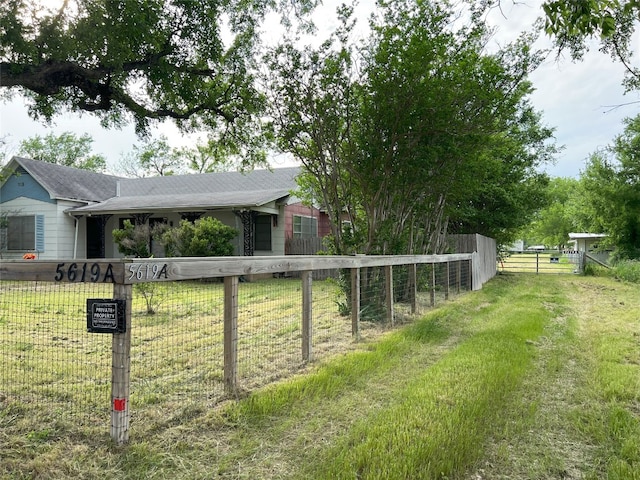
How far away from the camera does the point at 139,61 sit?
606cm

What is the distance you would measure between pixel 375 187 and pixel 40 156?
3938 centimetres

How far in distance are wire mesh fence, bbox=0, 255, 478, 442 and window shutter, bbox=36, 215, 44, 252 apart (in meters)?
9.70

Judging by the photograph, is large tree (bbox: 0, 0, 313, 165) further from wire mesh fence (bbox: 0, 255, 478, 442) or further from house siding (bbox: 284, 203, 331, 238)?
house siding (bbox: 284, 203, 331, 238)

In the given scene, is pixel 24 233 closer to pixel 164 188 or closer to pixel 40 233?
pixel 40 233

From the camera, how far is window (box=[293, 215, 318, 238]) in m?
18.7

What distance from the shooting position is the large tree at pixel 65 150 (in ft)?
125

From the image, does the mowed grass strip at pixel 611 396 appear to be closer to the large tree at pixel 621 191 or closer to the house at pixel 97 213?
the house at pixel 97 213

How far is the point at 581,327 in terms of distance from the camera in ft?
23.5

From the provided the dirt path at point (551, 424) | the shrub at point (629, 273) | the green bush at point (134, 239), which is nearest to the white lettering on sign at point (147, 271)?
the dirt path at point (551, 424)

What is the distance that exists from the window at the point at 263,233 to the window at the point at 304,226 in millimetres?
1262

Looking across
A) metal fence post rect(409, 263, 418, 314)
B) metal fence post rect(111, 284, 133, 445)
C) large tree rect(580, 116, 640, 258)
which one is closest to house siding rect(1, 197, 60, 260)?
metal fence post rect(409, 263, 418, 314)

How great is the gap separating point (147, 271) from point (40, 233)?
17.5m

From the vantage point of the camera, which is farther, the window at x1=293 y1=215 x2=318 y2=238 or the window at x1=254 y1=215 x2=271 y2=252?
the window at x1=293 y1=215 x2=318 y2=238

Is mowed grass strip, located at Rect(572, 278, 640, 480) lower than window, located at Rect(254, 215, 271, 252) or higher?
lower
